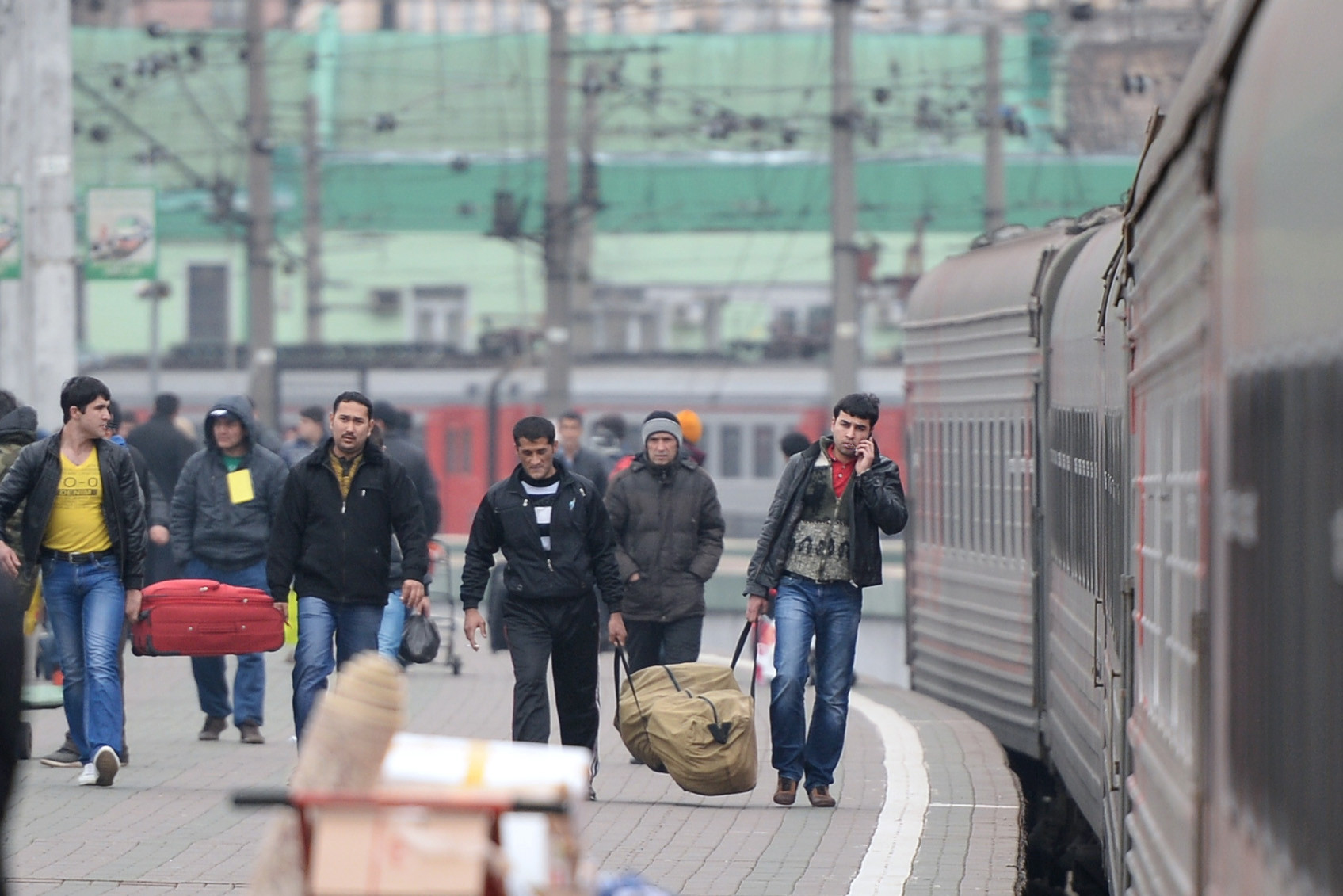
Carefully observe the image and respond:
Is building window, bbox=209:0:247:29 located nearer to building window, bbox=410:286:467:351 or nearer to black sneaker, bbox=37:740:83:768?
building window, bbox=410:286:467:351

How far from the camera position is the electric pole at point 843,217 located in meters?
29.0

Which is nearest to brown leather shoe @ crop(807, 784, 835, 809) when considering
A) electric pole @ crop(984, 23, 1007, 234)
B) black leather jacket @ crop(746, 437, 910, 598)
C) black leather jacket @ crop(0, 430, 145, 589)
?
black leather jacket @ crop(746, 437, 910, 598)

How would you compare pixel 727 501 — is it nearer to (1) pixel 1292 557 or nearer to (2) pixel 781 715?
(2) pixel 781 715

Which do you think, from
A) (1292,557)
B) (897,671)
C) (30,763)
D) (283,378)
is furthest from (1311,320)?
(283,378)

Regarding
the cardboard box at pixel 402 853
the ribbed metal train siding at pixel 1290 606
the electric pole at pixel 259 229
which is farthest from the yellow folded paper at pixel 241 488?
the electric pole at pixel 259 229

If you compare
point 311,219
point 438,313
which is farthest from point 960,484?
point 438,313

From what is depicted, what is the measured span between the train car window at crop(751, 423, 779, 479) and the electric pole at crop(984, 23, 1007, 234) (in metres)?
4.57

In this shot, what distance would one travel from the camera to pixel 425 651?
32.3ft

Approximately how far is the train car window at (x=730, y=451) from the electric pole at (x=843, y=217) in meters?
5.42

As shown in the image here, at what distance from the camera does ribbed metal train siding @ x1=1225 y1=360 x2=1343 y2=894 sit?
3176mm

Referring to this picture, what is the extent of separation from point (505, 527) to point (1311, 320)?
6.37 m

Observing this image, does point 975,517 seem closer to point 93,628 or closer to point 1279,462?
point 93,628

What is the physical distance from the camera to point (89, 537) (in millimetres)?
9867

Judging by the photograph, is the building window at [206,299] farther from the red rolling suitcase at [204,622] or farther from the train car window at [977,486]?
the red rolling suitcase at [204,622]
